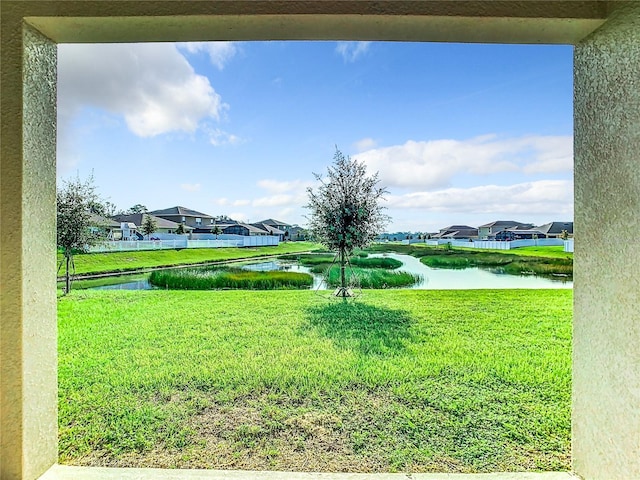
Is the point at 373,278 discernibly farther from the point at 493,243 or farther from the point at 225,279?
the point at 225,279

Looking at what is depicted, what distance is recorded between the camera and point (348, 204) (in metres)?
4.53

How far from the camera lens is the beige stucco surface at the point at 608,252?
0.98m

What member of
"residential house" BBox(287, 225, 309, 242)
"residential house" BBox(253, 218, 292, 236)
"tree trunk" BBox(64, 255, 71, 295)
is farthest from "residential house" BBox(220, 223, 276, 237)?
"tree trunk" BBox(64, 255, 71, 295)

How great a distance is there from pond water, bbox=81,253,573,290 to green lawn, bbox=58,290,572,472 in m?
1.34

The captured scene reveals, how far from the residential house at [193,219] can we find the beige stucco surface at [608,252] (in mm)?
5434

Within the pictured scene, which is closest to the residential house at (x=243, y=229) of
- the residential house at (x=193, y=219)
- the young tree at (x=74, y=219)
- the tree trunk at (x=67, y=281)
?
the residential house at (x=193, y=219)

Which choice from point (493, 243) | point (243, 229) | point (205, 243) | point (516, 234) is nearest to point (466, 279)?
point (493, 243)

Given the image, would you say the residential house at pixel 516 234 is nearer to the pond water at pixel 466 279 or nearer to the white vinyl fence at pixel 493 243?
the white vinyl fence at pixel 493 243

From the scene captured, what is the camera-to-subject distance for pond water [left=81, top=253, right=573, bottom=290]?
5.25 meters

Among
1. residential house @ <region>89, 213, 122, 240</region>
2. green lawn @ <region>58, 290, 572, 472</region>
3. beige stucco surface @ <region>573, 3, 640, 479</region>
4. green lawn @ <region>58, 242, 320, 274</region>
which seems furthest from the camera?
green lawn @ <region>58, 242, 320, 274</region>

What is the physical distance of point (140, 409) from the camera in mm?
1952

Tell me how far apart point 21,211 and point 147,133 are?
3406mm

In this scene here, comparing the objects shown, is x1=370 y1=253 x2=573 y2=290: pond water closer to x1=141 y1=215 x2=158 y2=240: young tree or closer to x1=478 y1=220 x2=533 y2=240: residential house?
x1=478 y1=220 x2=533 y2=240: residential house

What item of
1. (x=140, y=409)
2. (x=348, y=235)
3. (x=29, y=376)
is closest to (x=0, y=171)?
(x=29, y=376)
